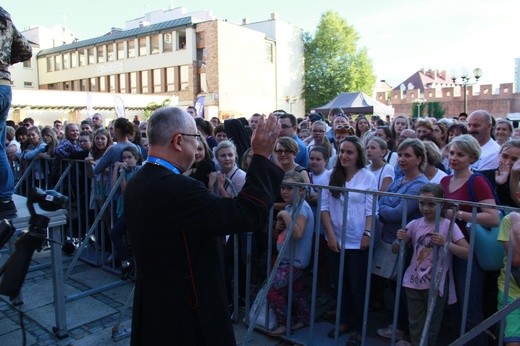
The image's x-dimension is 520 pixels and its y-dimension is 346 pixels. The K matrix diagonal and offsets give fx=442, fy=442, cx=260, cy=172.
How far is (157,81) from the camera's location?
139 feet

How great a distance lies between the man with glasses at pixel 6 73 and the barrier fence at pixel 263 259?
2.35 ft

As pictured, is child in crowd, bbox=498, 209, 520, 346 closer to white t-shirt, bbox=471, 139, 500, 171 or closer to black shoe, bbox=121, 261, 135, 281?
white t-shirt, bbox=471, 139, 500, 171

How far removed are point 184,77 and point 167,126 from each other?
40200 millimetres

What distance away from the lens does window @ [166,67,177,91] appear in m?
41.3

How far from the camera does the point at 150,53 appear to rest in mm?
42375

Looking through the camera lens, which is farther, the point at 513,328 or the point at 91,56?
the point at 91,56

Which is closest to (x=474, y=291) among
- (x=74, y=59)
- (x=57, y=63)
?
(x=74, y=59)

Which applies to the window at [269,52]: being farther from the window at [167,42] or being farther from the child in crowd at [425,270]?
the child in crowd at [425,270]

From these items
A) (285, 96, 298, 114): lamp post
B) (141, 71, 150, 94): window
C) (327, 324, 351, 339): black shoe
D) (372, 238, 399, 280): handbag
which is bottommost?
(327, 324, 351, 339): black shoe

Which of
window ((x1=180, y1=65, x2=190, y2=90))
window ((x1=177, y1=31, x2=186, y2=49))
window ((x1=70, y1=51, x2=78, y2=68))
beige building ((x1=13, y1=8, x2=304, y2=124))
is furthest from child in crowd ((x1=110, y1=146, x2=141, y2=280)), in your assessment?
window ((x1=70, y1=51, x2=78, y2=68))

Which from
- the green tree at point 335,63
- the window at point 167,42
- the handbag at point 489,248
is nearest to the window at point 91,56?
the window at point 167,42

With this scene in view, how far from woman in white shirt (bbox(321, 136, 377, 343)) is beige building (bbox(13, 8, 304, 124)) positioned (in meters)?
33.9

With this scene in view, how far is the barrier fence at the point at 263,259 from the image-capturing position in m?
2.89

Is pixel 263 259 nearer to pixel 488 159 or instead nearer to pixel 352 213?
pixel 352 213
